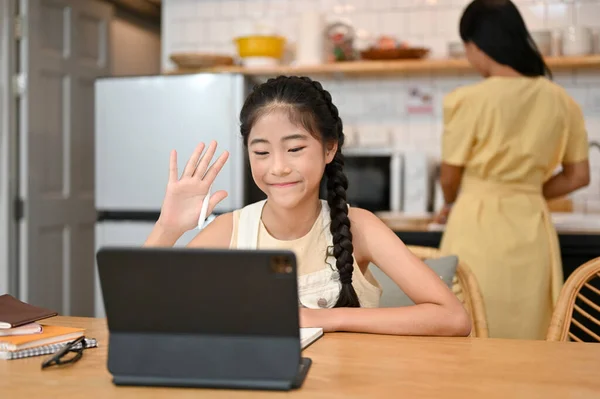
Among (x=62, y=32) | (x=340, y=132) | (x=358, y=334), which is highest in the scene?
(x=62, y=32)

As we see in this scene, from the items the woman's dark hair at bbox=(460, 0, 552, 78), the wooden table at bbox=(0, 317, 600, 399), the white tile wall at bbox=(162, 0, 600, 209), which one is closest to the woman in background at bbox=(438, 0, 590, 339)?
the woman's dark hair at bbox=(460, 0, 552, 78)

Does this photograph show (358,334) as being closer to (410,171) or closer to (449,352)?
(449,352)

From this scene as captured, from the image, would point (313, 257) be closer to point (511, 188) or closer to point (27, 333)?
point (27, 333)

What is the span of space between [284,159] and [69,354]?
0.52m

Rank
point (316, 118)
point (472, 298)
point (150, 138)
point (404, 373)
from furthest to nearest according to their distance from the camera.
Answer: point (150, 138)
point (472, 298)
point (316, 118)
point (404, 373)

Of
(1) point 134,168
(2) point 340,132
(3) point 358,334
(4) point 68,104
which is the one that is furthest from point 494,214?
(4) point 68,104

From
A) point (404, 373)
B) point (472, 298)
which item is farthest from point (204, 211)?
point (472, 298)

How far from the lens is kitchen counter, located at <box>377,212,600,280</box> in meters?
3.24

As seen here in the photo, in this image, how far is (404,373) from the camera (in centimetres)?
110

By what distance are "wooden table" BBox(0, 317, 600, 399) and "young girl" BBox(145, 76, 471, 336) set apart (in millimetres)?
87

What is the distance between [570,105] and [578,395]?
6.15ft

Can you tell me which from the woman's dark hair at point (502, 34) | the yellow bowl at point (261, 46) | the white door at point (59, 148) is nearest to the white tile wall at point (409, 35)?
the yellow bowl at point (261, 46)

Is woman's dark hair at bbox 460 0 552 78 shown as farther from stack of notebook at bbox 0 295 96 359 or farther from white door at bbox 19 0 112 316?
white door at bbox 19 0 112 316

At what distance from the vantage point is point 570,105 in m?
2.71
